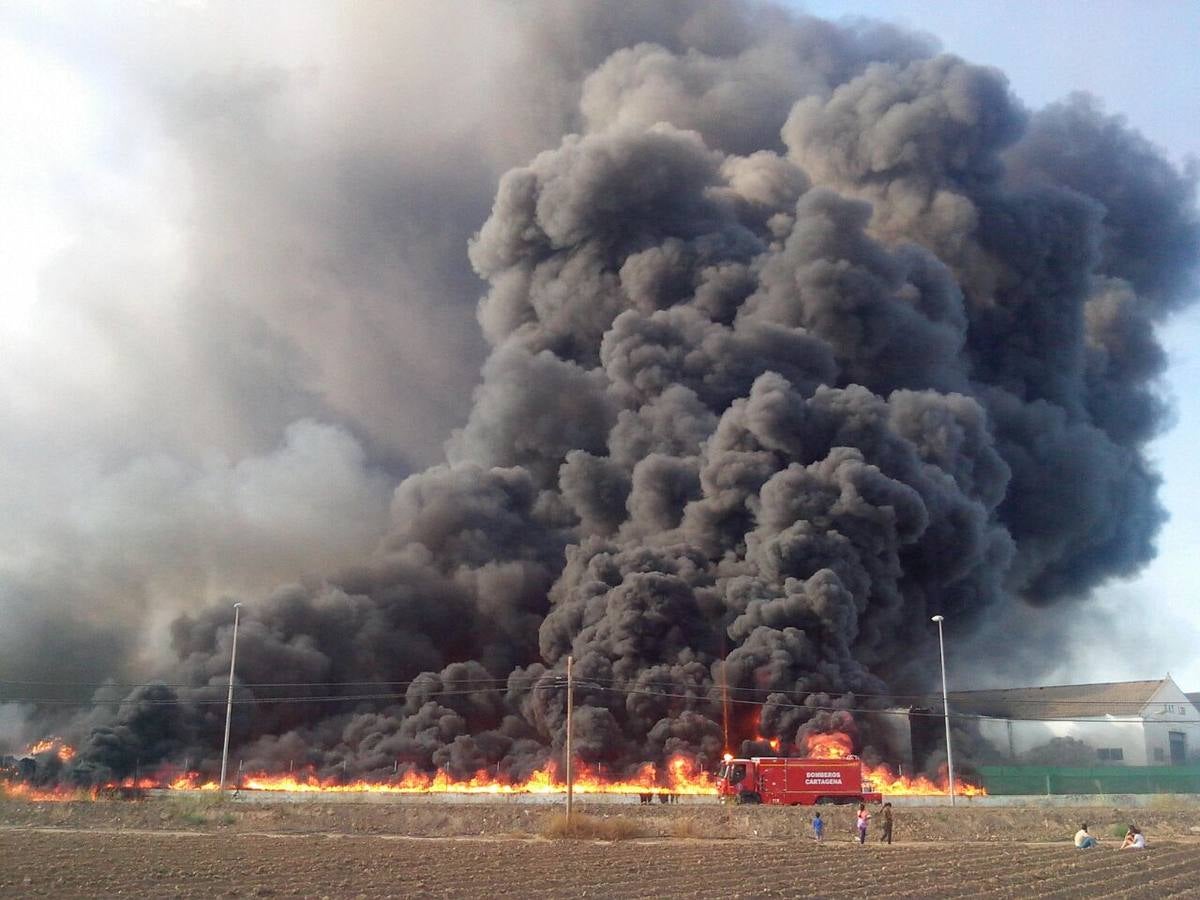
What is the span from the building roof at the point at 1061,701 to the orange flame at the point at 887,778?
18438 mm

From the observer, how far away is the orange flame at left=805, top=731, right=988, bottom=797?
56.1 metres

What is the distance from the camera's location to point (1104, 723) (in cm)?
7844

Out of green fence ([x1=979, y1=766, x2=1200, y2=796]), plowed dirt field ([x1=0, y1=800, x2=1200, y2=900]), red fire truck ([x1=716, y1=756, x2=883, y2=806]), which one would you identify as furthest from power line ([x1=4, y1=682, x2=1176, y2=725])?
plowed dirt field ([x1=0, y1=800, x2=1200, y2=900])

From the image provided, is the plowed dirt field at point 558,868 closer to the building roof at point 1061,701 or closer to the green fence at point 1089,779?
the green fence at point 1089,779

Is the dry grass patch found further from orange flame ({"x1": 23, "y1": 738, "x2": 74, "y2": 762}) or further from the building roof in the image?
the building roof

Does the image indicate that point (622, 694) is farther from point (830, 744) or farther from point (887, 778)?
point (887, 778)

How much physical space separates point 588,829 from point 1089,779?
35.1 meters

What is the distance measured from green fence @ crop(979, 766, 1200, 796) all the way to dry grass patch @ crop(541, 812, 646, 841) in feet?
89.6

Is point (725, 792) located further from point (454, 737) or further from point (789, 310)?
point (789, 310)

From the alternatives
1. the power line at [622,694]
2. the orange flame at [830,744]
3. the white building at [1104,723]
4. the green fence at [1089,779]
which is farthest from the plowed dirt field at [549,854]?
the white building at [1104,723]

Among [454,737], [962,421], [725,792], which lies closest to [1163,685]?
[962,421]

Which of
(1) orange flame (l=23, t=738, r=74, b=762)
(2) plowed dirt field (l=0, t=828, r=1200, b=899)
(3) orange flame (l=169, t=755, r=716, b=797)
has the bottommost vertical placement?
(2) plowed dirt field (l=0, t=828, r=1200, b=899)

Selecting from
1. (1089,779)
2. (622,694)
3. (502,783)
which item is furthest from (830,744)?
(1089,779)

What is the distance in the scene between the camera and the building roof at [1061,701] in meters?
78.6
